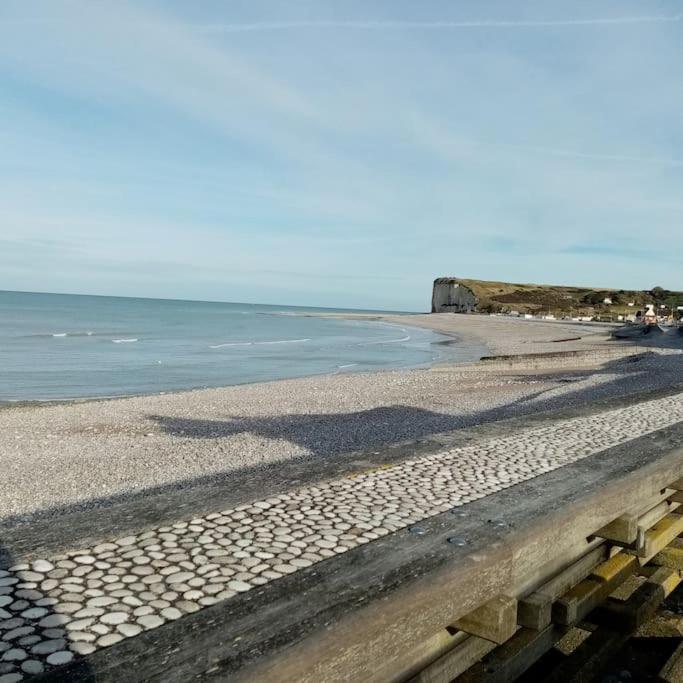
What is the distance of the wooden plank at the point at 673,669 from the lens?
4.59 metres

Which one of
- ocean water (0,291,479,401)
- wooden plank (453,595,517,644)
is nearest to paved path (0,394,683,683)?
wooden plank (453,595,517,644)

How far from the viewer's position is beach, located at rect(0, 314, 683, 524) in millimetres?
10320

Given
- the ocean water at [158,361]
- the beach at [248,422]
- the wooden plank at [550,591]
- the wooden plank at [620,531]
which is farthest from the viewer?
the ocean water at [158,361]

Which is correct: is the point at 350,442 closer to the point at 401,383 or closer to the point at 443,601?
the point at 443,601

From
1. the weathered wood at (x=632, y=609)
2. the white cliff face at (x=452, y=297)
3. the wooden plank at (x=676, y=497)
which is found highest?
the white cliff face at (x=452, y=297)

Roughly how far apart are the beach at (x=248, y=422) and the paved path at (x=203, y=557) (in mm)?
1169

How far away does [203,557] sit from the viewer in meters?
3.27

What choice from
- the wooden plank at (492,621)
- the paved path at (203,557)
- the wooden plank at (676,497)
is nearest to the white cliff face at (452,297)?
the wooden plank at (676,497)

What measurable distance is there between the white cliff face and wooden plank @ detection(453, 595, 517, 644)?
12497cm

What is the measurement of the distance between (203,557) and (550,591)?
8.40 feet

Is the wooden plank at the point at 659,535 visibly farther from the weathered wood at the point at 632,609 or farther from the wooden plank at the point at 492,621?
the wooden plank at the point at 492,621

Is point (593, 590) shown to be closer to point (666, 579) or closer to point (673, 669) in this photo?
point (673, 669)

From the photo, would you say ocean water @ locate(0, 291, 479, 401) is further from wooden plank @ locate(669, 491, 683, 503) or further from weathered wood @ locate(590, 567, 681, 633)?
weathered wood @ locate(590, 567, 681, 633)

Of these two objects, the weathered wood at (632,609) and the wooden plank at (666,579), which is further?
the wooden plank at (666,579)
